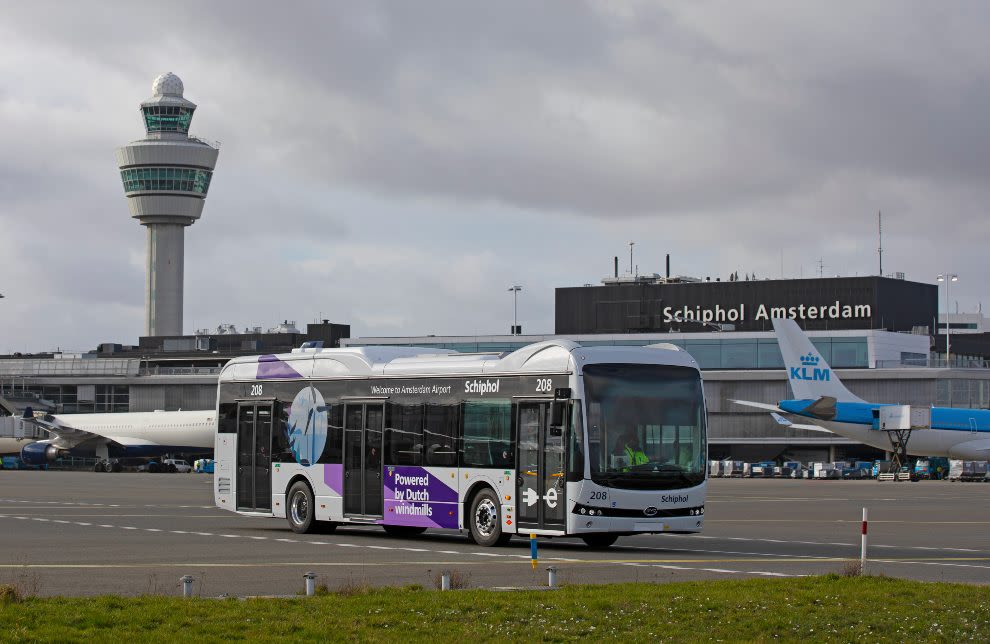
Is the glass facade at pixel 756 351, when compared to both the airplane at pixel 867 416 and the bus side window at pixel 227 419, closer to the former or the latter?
the airplane at pixel 867 416

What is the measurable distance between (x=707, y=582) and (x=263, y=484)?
609 inches

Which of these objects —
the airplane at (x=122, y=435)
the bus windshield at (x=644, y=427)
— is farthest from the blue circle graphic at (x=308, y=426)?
the airplane at (x=122, y=435)

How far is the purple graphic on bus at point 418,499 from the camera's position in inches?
1091

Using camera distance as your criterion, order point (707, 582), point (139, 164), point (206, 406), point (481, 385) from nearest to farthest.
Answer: point (707, 582) < point (481, 385) < point (206, 406) < point (139, 164)

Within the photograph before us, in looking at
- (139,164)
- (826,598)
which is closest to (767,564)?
(826,598)

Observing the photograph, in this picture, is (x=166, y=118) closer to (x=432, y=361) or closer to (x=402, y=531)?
(x=402, y=531)

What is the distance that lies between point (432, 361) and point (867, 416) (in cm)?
5892

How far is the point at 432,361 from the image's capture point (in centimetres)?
2902

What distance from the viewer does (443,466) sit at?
2792 centimetres

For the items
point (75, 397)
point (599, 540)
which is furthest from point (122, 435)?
point (599, 540)

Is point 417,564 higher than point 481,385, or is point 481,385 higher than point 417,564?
point 481,385

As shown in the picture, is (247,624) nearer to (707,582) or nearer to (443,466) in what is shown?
(707,582)

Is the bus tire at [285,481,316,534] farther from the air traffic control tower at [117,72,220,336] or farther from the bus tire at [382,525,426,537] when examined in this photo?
the air traffic control tower at [117,72,220,336]

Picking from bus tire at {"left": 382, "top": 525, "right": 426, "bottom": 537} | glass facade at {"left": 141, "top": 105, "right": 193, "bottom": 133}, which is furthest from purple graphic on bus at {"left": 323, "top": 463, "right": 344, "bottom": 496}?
glass facade at {"left": 141, "top": 105, "right": 193, "bottom": 133}
